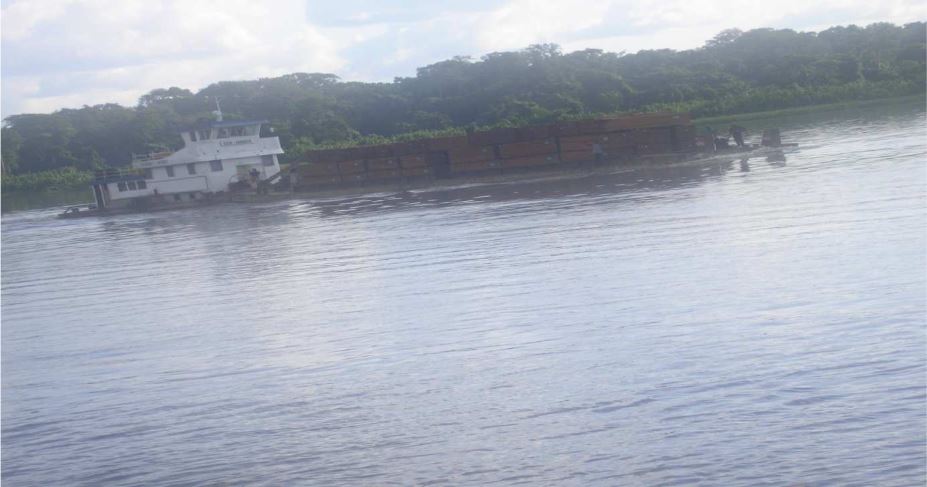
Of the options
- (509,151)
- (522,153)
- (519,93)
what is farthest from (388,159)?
(519,93)

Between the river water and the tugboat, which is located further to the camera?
the tugboat

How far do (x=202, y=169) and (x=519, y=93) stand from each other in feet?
131

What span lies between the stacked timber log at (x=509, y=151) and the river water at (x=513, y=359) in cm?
1896

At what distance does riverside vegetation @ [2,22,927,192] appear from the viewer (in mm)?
69188

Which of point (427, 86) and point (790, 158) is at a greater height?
point (427, 86)

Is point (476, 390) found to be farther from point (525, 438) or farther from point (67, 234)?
point (67, 234)

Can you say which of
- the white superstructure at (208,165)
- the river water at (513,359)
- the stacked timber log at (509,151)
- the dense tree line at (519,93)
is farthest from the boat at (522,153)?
the dense tree line at (519,93)

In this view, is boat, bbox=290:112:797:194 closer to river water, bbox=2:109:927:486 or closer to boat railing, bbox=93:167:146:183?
boat railing, bbox=93:167:146:183

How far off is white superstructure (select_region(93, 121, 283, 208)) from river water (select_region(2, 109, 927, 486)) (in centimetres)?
2683

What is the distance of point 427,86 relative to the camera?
87.8 meters

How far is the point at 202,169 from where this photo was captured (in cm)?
4694

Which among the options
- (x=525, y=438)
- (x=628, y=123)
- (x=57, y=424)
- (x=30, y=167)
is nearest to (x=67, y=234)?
(x=628, y=123)

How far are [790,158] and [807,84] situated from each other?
41.2m

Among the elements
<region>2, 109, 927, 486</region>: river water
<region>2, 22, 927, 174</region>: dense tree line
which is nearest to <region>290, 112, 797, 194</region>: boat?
<region>2, 109, 927, 486</region>: river water
